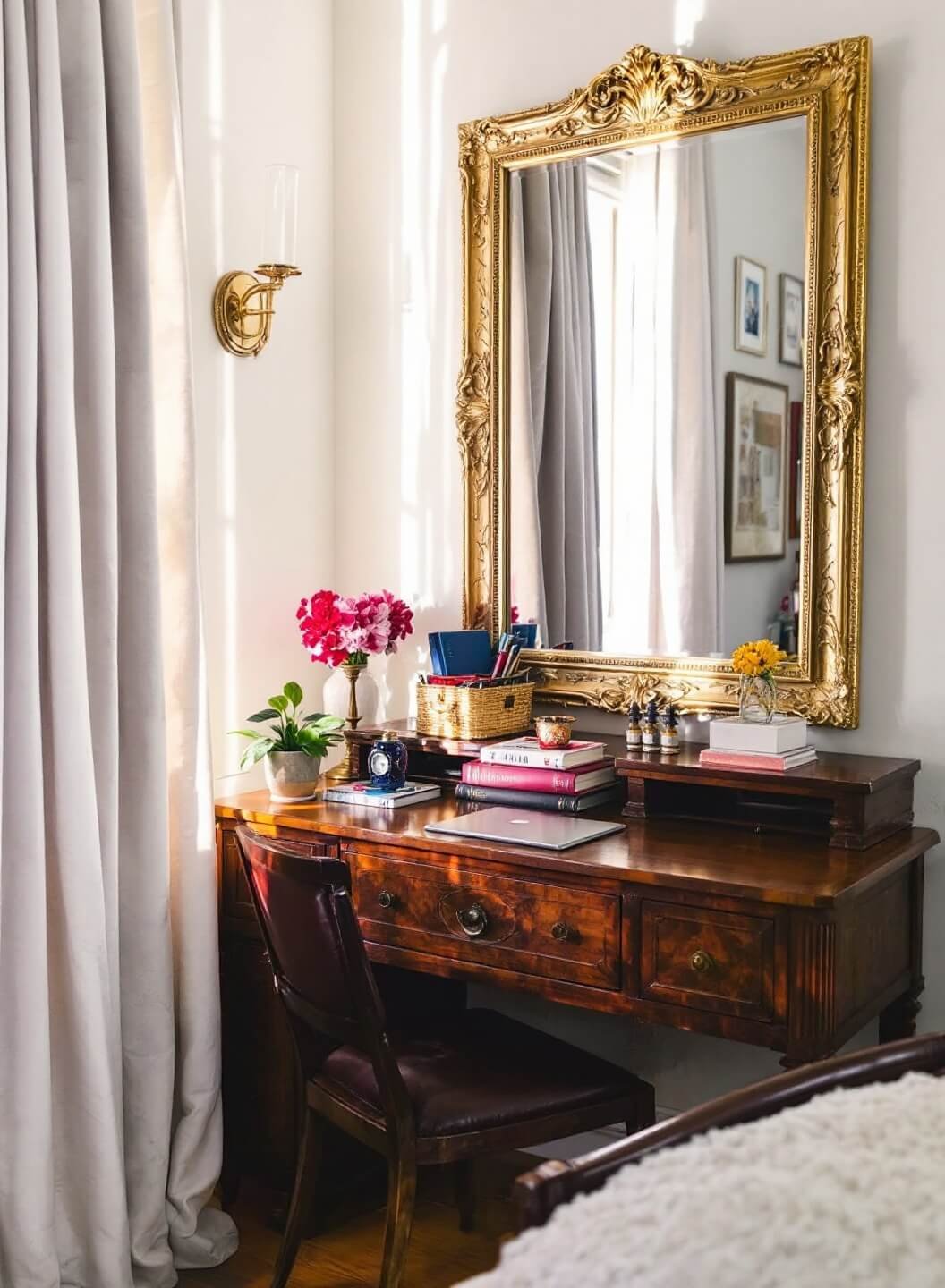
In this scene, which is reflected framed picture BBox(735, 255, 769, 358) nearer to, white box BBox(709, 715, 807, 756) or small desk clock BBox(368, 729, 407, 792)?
white box BBox(709, 715, 807, 756)

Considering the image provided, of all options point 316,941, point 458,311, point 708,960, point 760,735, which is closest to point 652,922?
point 708,960

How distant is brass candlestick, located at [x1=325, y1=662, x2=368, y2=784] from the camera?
8.68ft

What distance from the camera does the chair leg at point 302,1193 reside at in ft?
7.05

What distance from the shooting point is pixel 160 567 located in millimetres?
2416

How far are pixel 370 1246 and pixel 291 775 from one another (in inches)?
35.0

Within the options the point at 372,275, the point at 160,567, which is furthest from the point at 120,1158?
the point at 372,275

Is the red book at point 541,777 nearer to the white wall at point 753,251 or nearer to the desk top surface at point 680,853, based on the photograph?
the desk top surface at point 680,853

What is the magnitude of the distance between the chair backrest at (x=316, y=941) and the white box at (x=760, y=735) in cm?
71

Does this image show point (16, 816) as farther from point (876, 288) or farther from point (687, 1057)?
point (876, 288)

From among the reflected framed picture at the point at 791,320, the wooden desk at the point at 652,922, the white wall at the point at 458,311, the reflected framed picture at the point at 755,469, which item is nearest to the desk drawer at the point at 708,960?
the wooden desk at the point at 652,922

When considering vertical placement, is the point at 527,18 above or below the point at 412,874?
above

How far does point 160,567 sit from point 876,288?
1401mm

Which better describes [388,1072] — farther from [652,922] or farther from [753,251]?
[753,251]

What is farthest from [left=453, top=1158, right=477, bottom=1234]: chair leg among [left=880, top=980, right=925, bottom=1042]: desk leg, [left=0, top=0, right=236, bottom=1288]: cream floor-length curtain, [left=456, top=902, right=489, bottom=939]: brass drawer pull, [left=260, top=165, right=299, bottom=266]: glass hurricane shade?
[left=260, top=165, right=299, bottom=266]: glass hurricane shade
